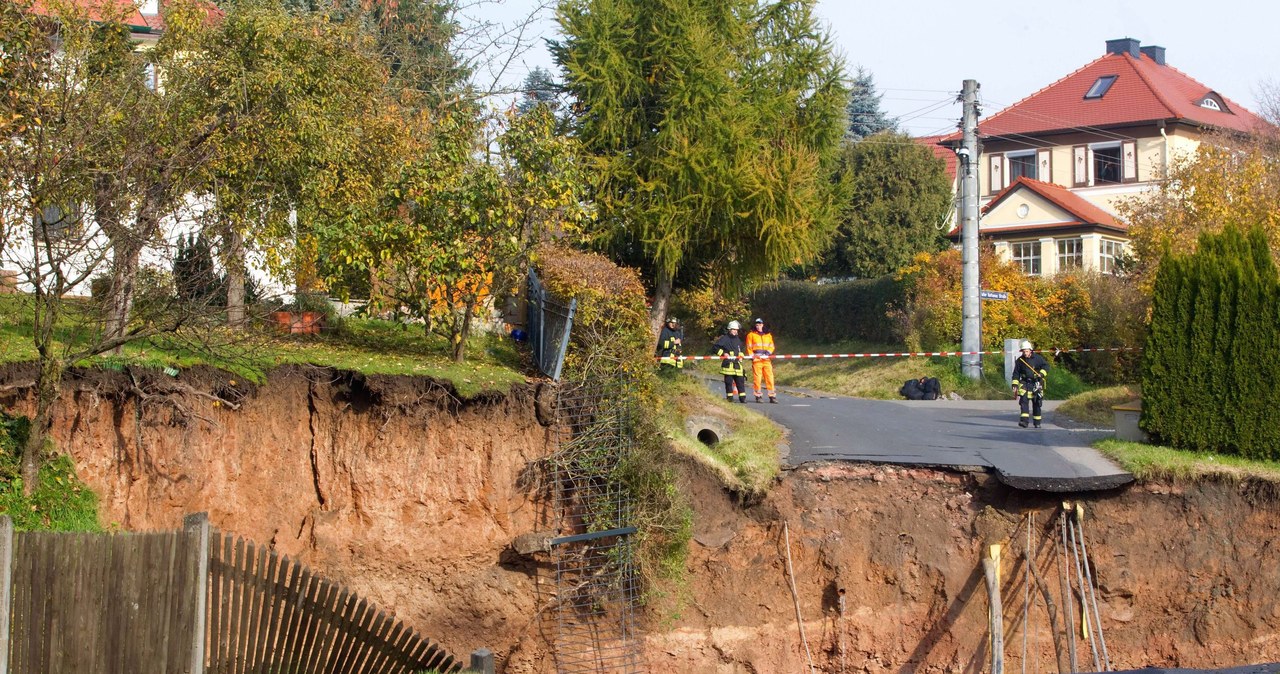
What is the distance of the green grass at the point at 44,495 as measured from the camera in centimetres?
1087

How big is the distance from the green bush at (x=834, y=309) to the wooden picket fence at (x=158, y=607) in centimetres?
2484

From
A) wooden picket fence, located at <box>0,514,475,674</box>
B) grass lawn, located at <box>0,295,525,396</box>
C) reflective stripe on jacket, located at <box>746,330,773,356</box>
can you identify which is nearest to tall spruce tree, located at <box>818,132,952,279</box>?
reflective stripe on jacket, located at <box>746,330,773,356</box>

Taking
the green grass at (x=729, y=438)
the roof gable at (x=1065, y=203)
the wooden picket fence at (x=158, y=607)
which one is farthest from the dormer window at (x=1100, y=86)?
the wooden picket fence at (x=158, y=607)

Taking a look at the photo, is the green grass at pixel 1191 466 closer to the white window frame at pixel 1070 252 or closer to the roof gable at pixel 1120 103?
the white window frame at pixel 1070 252

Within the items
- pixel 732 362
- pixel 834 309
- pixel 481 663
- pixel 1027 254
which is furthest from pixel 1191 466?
pixel 1027 254

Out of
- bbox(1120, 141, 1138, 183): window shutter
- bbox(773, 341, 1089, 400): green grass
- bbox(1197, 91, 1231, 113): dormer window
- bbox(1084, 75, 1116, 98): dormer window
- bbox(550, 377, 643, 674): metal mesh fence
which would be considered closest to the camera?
bbox(550, 377, 643, 674): metal mesh fence

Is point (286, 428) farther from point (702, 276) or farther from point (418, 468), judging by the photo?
point (702, 276)

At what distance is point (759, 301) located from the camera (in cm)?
3866

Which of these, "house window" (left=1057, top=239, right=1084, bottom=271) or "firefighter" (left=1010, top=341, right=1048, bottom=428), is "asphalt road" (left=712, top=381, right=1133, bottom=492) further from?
"house window" (left=1057, top=239, right=1084, bottom=271)

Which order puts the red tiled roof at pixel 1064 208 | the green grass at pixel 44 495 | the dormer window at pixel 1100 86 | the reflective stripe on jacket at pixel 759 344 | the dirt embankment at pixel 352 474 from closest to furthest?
the green grass at pixel 44 495, the dirt embankment at pixel 352 474, the reflective stripe on jacket at pixel 759 344, the red tiled roof at pixel 1064 208, the dormer window at pixel 1100 86

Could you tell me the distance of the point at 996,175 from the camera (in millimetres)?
45406

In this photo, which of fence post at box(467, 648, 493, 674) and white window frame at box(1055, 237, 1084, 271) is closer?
fence post at box(467, 648, 493, 674)

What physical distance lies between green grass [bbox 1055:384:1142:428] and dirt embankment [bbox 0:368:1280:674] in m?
4.73

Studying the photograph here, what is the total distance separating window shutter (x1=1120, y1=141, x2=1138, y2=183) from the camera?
1652 inches
